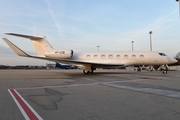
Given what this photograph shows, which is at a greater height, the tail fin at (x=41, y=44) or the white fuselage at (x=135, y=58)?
the tail fin at (x=41, y=44)

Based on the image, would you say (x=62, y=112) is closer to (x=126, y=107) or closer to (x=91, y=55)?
(x=126, y=107)

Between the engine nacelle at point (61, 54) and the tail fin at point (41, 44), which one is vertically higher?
the tail fin at point (41, 44)

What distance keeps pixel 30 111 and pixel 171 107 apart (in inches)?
169

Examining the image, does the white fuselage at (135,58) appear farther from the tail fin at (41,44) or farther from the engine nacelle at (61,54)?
the tail fin at (41,44)

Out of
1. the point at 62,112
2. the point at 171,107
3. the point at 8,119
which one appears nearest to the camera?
the point at 8,119

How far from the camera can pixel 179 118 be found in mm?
3945

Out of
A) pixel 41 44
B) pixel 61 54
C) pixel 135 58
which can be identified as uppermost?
pixel 41 44

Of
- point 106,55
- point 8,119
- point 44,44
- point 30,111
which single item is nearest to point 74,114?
point 30,111

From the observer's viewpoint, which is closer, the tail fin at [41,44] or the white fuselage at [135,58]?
the white fuselage at [135,58]

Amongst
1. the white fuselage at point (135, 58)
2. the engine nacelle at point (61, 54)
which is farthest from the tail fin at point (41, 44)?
the white fuselage at point (135, 58)

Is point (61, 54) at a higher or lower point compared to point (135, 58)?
higher

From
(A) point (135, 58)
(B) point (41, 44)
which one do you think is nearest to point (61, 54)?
(B) point (41, 44)

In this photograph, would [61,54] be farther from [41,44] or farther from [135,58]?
A: [135,58]

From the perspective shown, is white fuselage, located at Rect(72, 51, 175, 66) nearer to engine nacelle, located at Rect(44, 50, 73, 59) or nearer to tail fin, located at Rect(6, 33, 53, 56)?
engine nacelle, located at Rect(44, 50, 73, 59)
